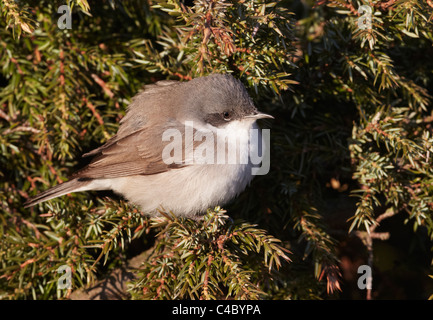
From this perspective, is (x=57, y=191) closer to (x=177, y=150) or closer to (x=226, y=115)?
(x=177, y=150)

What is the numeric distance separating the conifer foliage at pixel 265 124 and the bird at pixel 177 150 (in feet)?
0.33

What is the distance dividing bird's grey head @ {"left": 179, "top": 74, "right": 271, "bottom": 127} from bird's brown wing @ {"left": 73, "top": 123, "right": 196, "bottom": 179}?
171 millimetres

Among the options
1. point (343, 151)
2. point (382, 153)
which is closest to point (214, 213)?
point (343, 151)

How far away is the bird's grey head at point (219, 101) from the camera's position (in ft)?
8.26

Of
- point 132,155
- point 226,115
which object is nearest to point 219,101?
point 226,115

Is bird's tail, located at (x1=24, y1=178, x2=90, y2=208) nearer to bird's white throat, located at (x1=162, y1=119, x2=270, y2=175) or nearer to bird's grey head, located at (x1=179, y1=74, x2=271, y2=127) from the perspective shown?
bird's white throat, located at (x1=162, y1=119, x2=270, y2=175)

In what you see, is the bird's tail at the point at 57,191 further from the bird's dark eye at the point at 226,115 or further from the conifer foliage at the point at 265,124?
the bird's dark eye at the point at 226,115

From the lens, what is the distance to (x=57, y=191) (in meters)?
2.51

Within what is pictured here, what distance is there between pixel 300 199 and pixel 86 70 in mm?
1577

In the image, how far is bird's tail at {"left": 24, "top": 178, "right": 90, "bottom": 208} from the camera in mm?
2467

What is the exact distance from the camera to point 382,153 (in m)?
→ 2.54

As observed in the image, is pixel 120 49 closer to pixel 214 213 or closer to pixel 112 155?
pixel 112 155

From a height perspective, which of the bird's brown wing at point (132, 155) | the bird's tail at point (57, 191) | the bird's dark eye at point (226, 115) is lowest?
the bird's tail at point (57, 191)

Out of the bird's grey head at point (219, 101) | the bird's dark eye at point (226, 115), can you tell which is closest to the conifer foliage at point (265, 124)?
→ the bird's grey head at point (219, 101)
